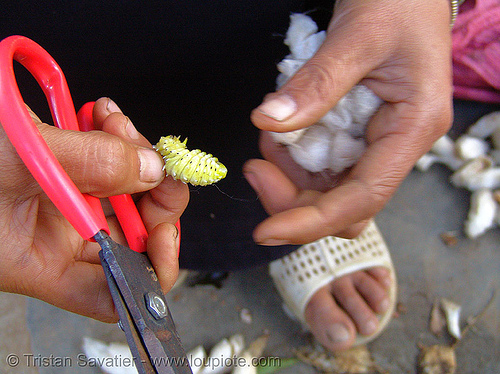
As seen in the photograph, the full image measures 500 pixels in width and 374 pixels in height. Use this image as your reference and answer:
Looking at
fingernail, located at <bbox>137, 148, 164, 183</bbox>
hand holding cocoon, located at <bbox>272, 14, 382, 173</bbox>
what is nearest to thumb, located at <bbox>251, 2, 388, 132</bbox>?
hand holding cocoon, located at <bbox>272, 14, 382, 173</bbox>

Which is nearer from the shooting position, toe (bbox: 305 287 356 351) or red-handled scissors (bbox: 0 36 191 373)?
red-handled scissors (bbox: 0 36 191 373)

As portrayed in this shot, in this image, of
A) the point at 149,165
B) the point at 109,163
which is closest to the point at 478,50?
A: the point at 149,165

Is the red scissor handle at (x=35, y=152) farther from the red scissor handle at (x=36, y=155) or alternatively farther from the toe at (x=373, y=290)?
the toe at (x=373, y=290)

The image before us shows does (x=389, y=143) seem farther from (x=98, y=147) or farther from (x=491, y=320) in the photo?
(x=491, y=320)

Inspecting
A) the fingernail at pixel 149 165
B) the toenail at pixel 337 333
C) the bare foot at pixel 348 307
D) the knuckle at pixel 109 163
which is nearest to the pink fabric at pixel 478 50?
the bare foot at pixel 348 307

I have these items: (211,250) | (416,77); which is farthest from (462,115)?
(211,250)

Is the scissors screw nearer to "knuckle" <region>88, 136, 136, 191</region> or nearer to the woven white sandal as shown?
"knuckle" <region>88, 136, 136, 191</region>
